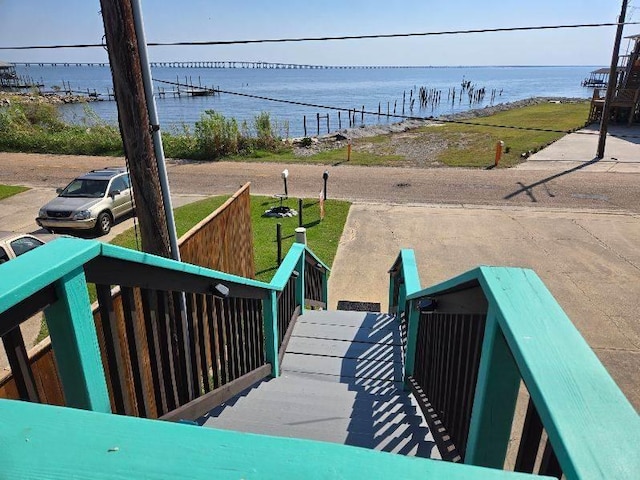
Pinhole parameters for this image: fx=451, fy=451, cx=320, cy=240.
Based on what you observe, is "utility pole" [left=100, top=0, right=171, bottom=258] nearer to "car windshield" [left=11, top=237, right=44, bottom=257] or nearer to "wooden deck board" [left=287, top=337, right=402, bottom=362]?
"wooden deck board" [left=287, top=337, right=402, bottom=362]

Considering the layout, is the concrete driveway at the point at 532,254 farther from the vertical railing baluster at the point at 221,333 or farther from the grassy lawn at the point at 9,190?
the grassy lawn at the point at 9,190

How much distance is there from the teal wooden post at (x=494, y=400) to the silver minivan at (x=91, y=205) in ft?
36.7

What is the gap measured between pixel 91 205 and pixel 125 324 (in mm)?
11574

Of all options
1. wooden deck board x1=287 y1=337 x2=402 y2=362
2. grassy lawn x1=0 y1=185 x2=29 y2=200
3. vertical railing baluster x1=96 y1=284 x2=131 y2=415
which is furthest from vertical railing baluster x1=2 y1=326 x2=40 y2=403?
grassy lawn x1=0 y1=185 x2=29 y2=200

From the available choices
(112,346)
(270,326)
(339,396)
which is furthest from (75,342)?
(270,326)

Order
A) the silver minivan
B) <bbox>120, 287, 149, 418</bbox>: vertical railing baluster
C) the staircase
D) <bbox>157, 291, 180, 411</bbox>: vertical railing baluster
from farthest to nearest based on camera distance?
1. the silver minivan
2. the staircase
3. <bbox>157, 291, 180, 411</bbox>: vertical railing baluster
4. <bbox>120, 287, 149, 418</bbox>: vertical railing baluster

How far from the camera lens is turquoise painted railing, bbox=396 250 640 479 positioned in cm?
95

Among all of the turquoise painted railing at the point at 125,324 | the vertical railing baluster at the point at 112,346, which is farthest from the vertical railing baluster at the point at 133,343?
the vertical railing baluster at the point at 112,346

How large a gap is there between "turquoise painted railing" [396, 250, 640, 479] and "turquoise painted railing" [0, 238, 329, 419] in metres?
1.50

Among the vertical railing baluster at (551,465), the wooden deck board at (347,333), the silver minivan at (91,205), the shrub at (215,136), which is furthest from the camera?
the shrub at (215,136)

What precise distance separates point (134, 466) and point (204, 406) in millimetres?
2613

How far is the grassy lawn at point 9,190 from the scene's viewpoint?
1650 centimetres

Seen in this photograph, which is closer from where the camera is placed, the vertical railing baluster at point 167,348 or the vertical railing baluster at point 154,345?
the vertical railing baluster at point 154,345

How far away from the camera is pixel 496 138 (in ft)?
93.6
